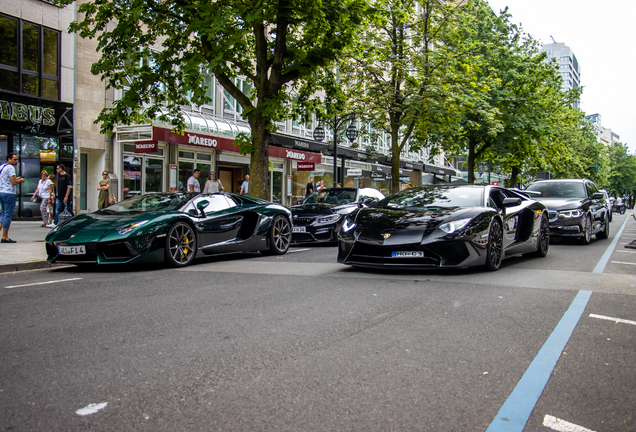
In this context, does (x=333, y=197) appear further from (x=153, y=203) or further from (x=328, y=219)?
(x=153, y=203)

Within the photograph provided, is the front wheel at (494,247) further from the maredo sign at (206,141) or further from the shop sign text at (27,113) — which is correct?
the shop sign text at (27,113)

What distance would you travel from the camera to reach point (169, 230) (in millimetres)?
8180

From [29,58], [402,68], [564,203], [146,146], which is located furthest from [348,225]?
[29,58]

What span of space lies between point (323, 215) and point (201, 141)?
11.7 meters

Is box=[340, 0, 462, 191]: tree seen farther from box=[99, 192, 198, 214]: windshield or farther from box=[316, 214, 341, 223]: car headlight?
box=[99, 192, 198, 214]: windshield

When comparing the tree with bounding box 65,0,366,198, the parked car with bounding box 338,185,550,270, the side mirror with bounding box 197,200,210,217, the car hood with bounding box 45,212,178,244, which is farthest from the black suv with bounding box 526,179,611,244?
the car hood with bounding box 45,212,178,244

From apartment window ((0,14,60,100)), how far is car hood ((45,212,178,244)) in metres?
12.4

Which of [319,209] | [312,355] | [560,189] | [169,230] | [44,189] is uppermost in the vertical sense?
[560,189]

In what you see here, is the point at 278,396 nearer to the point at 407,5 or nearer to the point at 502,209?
the point at 502,209

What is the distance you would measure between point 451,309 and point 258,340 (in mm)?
2017

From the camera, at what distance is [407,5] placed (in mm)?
22578

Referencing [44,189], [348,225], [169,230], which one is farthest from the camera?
[44,189]

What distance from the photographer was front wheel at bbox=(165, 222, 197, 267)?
322 inches

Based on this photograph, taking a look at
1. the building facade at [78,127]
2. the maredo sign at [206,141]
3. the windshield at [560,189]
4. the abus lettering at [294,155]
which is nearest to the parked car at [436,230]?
the windshield at [560,189]
